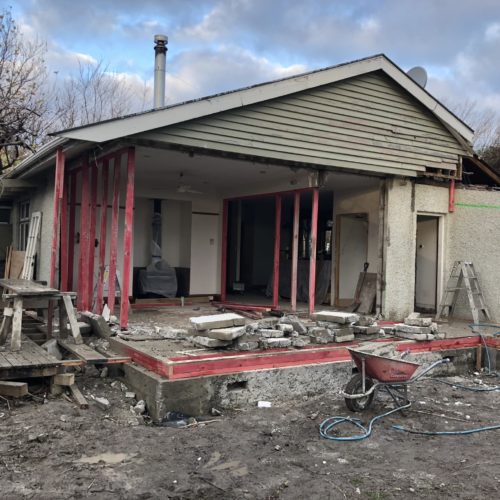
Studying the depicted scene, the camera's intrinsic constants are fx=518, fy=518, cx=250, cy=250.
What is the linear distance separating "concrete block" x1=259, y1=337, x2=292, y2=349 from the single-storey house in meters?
2.10

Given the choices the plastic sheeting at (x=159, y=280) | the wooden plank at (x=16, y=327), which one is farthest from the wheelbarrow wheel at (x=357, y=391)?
the plastic sheeting at (x=159, y=280)

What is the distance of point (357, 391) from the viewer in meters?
5.71

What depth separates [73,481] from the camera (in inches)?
149

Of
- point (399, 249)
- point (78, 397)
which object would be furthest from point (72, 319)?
point (399, 249)

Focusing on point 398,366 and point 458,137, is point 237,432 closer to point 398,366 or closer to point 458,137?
point 398,366

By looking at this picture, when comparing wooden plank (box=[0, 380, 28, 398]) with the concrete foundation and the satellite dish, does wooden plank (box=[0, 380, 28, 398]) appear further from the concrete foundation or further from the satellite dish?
the satellite dish

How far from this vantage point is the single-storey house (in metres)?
7.67

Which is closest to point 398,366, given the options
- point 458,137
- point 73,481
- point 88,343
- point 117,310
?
point 73,481

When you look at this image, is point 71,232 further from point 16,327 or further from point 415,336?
point 415,336

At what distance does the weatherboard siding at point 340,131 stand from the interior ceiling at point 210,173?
51cm

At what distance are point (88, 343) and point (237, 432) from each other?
2.86 metres

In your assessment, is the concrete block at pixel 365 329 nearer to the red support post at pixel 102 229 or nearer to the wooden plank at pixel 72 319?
the wooden plank at pixel 72 319

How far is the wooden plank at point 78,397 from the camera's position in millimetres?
5157

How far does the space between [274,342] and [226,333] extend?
716 millimetres
